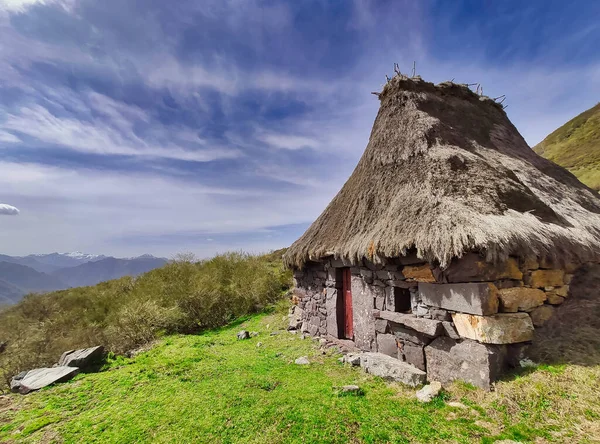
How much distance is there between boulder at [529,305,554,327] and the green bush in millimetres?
10127

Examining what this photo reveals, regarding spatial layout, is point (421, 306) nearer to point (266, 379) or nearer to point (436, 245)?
point (436, 245)

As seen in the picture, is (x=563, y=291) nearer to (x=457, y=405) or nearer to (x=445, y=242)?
(x=445, y=242)

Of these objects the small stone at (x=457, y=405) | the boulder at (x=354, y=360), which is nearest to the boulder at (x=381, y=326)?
the boulder at (x=354, y=360)

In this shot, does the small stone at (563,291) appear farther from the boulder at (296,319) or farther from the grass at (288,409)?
the boulder at (296,319)

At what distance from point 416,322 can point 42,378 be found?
7756mm

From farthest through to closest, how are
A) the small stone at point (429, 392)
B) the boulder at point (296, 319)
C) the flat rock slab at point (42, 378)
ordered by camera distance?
the boulder at point (296, 319) → the flat rock slab at point (42, 378) → the small stone at point (429, 392)

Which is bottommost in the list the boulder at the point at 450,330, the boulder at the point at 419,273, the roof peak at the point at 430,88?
the boulder at the point at 450,330

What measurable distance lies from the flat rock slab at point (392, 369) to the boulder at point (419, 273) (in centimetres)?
146

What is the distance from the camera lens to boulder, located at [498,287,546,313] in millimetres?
4441

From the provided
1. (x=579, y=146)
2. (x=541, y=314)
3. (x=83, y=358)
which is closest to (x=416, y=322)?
(x=541, y=314)

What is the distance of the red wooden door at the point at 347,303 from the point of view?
24.7ft

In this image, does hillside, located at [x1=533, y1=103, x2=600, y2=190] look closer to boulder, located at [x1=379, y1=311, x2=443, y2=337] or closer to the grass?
boulder, located at [x1=379, y1=311, x2=443, y2=337]

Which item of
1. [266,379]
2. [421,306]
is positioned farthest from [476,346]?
[266,379]

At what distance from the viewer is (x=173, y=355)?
7.21 m
